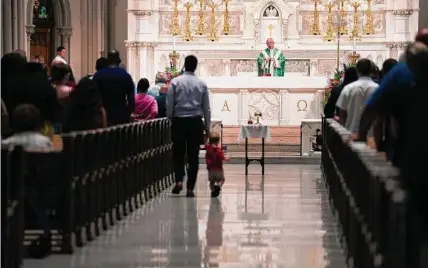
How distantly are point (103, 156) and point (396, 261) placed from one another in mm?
6993

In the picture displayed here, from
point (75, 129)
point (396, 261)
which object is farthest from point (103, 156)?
point (396, 261)

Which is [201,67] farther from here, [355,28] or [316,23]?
[355,28]

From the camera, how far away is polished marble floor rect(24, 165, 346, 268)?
1095cm

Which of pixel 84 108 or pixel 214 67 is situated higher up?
pixel 84 108

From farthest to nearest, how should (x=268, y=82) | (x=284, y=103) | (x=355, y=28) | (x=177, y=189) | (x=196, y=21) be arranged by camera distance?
(x=196, y=21) < (x=355, y=28) < (x=268, y=82) < (x=284, y=103) < (x=177, y=189)

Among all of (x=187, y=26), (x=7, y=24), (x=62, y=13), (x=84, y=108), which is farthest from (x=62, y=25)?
(x=84, y=108)

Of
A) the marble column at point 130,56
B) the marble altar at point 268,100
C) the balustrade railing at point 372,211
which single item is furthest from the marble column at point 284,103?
the balustrade railing at point 372,211

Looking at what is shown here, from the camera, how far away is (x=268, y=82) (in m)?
29.5

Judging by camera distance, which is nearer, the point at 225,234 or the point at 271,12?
the point at 225,234

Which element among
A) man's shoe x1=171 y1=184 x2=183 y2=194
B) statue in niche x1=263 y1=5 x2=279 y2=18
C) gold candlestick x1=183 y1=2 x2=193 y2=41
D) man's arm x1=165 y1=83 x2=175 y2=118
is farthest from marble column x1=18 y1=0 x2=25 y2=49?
man's arm x1=165 y1=83 x2=175 y2=118

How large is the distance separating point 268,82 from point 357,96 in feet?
52.3

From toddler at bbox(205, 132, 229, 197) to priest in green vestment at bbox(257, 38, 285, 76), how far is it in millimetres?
13862

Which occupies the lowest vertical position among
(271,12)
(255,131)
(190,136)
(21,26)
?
(255,131)

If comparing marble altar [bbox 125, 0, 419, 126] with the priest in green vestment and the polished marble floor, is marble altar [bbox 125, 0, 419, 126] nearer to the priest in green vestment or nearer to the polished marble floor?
the priest in green vestment
